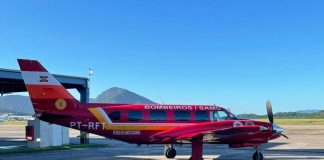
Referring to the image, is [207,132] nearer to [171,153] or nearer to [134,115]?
[134,115]

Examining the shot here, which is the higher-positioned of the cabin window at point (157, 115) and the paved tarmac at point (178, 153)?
the cabin window at point (157, 115)

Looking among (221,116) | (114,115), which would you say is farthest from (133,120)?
(221,116)

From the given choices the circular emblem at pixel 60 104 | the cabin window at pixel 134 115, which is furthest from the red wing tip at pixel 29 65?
the cabin window at pixel 134 115

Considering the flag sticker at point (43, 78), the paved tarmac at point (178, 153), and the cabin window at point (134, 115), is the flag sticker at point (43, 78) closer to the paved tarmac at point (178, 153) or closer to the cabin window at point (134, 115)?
the cabin window at point (134, 115)

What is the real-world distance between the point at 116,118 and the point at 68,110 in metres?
2.49

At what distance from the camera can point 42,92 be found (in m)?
20.6

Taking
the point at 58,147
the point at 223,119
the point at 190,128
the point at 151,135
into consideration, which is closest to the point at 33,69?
the point at 151,135

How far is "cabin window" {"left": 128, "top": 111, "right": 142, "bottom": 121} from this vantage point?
20.7m

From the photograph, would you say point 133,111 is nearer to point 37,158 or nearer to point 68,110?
point 68,110

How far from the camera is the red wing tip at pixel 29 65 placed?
2041cm

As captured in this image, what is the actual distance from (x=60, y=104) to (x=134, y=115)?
3845mm

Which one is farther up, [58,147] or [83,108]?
[83,108]

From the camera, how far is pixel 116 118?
67.5 ft

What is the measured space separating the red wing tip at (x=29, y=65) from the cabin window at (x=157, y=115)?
6.25 meters
